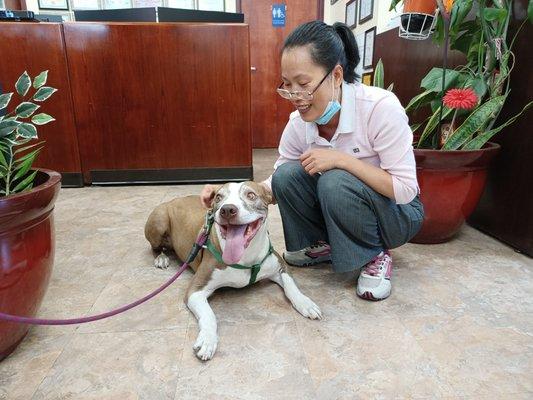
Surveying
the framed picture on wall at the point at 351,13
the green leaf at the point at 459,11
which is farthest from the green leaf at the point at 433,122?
the framed picture on wall at the point at 351,13

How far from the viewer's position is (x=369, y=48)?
363 cm

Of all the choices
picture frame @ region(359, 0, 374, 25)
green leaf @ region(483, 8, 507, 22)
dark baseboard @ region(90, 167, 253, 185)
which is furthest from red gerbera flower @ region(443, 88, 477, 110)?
picture frame @ region(359, 0, 374, 25)

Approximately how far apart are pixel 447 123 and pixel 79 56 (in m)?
2.79

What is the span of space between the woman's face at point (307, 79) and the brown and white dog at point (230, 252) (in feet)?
1.12

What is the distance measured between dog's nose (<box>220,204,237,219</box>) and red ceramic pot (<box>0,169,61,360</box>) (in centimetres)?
48

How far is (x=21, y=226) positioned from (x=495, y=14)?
6.61 feet

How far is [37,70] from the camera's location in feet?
9.50

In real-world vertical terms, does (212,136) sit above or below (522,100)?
below

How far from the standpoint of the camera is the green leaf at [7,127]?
0.98 m

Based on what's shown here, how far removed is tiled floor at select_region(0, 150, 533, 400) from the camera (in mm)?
958

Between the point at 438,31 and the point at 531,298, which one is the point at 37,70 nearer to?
the point at 438,31

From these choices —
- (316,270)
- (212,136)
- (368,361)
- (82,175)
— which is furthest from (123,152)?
(368,361)

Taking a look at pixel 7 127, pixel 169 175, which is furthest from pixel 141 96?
pixel 7 127

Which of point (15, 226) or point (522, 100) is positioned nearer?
point (15, 226)
